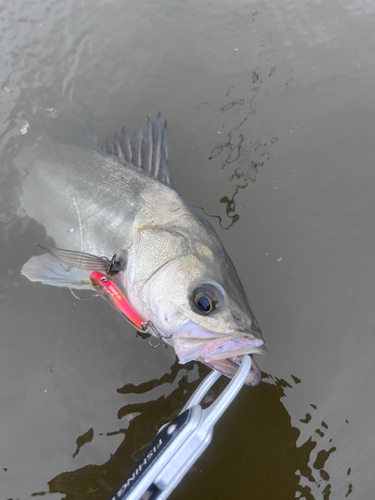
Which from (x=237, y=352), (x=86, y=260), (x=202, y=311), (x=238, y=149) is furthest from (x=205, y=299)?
(x=238, y=149)

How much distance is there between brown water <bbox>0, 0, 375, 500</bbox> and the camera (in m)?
2.50

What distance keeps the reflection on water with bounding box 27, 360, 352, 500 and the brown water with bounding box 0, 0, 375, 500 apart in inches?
0.4

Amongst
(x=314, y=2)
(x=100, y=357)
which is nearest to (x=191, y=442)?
(x=100, y=357)

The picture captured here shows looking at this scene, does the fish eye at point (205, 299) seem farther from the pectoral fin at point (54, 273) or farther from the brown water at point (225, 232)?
the pectoral fin at point (54, 273)

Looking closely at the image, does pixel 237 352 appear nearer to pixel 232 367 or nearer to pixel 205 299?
pixel 232 367

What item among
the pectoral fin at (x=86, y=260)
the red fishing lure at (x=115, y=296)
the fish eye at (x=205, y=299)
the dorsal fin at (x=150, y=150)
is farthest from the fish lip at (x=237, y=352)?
the dorsal fin at (x=150, y=150)

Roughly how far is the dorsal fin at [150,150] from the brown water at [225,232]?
0.49 meters

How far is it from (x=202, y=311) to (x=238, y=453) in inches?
45.0

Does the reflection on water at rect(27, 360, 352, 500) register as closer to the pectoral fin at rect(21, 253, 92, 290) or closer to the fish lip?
the fish lip

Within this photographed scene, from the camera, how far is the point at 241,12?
4266 millimetres

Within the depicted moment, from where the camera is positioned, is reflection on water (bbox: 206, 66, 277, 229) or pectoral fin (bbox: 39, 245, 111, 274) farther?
reflection on water (bbox: 206, 66, 277, 229)

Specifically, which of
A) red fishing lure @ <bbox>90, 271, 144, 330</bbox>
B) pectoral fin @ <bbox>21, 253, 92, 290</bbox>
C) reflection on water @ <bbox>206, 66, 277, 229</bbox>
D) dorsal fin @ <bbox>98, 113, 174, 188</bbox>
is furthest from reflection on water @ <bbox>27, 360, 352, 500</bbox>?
dorsal fin @ <bbox>98, 113, 174, 188</bbox>

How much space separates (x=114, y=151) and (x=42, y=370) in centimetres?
196

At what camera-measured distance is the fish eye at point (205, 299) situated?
221 centimetres
